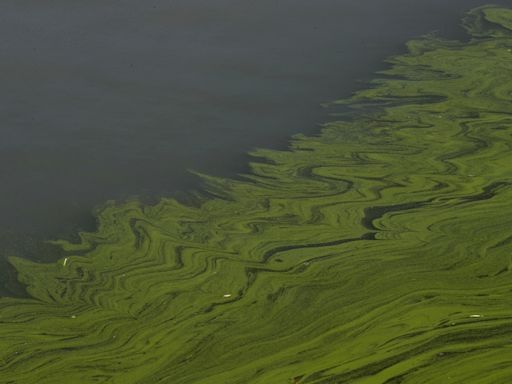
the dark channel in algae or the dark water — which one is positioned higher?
the dark water

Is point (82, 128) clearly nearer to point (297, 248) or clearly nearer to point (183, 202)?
point (183, 202)

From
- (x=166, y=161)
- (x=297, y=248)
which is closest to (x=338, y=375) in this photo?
(x=297, y=248)

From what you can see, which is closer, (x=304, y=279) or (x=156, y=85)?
(x=304, y=279)

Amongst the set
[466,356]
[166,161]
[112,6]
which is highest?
[112,6]

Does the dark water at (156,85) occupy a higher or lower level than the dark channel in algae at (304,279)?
higher

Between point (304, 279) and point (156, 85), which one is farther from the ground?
point (156, 85)
